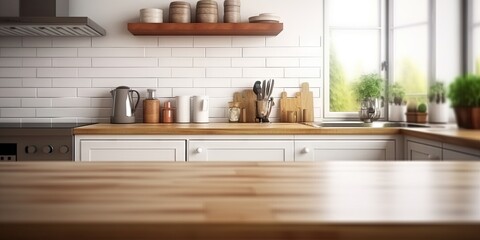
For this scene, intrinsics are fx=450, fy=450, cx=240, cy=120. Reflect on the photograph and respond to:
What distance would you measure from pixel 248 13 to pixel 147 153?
1365mm

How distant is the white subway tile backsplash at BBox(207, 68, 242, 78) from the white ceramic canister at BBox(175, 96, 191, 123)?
27cm

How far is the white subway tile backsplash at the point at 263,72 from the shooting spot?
3.34m

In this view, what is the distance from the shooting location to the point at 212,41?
332 centimetres

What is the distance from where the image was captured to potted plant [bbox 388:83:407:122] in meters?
3.25

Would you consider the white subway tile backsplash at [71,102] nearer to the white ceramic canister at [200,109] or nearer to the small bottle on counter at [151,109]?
the small bottle on counter at [151,109]

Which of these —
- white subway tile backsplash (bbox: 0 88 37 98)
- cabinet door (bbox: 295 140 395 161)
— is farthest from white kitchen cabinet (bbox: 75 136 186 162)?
white subway tile backsplash (bbox: 0 88 37 98)

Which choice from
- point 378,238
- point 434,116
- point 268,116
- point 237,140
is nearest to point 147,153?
point 237,140

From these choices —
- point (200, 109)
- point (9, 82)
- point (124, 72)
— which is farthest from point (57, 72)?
point (200, 109)

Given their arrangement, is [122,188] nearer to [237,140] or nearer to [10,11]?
[237,140]

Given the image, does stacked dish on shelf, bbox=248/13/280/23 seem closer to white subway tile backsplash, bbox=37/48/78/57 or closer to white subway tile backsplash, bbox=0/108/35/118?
white subway tile backsplash, bbox=37/48/78/57

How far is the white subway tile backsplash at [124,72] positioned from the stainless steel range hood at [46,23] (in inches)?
10.3

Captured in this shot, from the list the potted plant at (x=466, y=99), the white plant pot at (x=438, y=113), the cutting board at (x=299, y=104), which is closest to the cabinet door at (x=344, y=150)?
the white plant pot at (x=438, y=113)

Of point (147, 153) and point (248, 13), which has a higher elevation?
point (248, 13)

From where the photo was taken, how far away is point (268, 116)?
3270 mm
